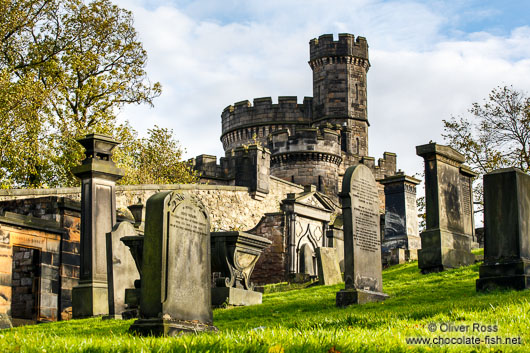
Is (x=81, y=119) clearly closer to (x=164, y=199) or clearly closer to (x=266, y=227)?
(x=266, y=227)

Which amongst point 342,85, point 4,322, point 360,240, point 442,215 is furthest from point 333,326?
point 342,85

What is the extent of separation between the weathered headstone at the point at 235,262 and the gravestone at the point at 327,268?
272 cm

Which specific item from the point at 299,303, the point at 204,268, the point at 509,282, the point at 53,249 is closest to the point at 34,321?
the point at 53,249

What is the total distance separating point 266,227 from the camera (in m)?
25.7

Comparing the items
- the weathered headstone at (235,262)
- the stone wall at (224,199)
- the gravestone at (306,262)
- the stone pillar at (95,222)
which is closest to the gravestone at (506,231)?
the weathered headstone at (235,262)

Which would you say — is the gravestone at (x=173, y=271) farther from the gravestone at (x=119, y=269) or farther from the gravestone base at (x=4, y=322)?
the gravestone base at (x=4, y=322)

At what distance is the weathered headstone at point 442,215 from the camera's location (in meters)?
16.0

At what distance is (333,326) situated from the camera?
817 centimetres

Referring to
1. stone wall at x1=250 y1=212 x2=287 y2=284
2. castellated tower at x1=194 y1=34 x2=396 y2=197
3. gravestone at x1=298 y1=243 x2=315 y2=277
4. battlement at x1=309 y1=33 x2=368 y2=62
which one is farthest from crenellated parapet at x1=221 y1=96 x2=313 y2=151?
gravestone at x1=298 y1=243 x2=315 y2=277

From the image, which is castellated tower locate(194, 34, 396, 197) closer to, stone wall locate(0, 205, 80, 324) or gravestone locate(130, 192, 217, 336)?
stone wall locate(0, 205, 80, 324)

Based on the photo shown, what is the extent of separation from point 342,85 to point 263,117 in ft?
18.0

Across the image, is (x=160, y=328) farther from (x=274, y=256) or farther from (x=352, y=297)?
(x=274, y=256)

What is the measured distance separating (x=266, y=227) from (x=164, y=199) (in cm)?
1697

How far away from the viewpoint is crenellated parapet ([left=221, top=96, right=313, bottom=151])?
46.7 m
